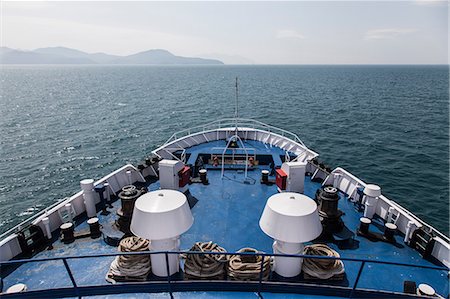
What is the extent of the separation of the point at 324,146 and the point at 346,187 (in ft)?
76.9

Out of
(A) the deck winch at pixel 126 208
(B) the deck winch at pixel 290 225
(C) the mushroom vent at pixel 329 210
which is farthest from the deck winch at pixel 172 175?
(B) the deck winch at pixel 290 225

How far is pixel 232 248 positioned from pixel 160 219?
13.8ft

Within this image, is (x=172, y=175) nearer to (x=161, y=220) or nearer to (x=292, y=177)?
(x=292, y=177)

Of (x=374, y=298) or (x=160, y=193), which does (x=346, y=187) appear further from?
(x=160, y=193)

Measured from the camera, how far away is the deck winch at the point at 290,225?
7055 millimetres

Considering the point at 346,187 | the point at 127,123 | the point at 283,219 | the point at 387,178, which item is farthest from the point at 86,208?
the point at 127,123

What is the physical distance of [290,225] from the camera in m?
7.05

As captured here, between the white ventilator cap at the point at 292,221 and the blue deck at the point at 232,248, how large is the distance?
1465mm

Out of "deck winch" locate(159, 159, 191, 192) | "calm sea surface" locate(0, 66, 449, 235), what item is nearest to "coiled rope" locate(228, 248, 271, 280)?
"deck winch" locate(159, 159, 191, 192)

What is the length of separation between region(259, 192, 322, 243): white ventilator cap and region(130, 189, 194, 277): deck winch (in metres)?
2.23

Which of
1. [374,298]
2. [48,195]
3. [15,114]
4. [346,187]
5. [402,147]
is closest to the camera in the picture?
A: [374,298]

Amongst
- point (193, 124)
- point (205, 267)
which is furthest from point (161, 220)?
point (193, 124)

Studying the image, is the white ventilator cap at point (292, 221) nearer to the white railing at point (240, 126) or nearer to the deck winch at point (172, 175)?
the deck winch at point (172, 175)

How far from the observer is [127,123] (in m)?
51.8
